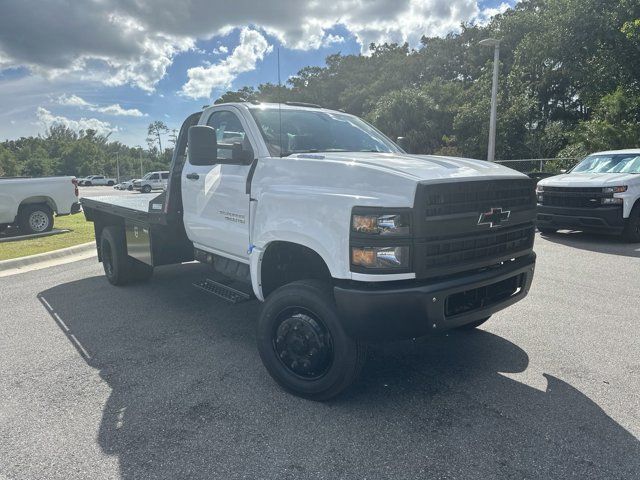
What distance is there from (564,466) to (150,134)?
378ft

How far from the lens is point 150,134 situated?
10794 centimetres

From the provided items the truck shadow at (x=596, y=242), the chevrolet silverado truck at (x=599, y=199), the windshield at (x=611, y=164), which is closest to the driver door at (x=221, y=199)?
the chevrolet silverado truck at (x=599, y=199)

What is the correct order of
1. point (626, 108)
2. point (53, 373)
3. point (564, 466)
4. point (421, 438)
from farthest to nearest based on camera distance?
point (626, 108)
point (53, 373)
point (421, 438)
point (564, 466)

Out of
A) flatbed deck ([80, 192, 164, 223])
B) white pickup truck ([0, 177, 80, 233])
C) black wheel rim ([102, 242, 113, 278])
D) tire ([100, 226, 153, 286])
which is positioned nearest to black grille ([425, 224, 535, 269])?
flatbed deck ([80, 192, 164, 223])

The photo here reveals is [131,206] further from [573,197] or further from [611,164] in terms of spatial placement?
[611,164]

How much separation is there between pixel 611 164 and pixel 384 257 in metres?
9.16

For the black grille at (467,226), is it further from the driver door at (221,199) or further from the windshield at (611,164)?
the windshield at (611,164)

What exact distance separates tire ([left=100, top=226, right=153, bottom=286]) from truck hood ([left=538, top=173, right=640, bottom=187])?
25.5 feet

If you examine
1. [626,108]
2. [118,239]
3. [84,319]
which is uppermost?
[626,108]

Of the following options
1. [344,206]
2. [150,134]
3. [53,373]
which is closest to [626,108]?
[344,206]

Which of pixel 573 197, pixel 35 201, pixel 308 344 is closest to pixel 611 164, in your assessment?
pixel 573 197

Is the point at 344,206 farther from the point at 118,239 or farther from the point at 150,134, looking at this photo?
Result: the point at 150,134

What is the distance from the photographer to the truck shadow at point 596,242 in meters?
8.47

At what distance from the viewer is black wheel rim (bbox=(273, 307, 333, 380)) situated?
10.5ft
